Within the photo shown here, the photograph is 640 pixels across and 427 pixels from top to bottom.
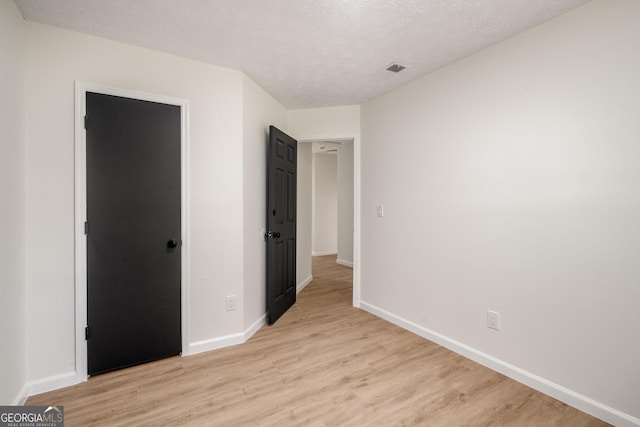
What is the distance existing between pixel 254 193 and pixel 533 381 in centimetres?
271

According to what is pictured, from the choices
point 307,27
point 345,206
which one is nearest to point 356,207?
point 307,27

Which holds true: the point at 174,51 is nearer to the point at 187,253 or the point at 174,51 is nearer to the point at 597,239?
the point at 187,253

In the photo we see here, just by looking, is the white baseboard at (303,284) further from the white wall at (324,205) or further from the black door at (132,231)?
the white wall at (324,205)

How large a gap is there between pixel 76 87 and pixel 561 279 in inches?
140

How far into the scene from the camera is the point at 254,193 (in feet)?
9.31

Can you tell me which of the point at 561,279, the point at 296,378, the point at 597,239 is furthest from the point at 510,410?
the point at 296,378

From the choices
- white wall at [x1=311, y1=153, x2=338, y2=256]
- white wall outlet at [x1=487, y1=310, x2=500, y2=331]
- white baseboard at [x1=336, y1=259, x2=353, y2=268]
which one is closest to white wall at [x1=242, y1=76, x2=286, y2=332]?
white wall outlet at [x1=487, y1=310, x2=500, y2=331]

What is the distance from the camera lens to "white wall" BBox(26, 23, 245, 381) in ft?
6.15

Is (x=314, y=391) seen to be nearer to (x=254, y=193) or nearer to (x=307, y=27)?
(x=254, y=193)

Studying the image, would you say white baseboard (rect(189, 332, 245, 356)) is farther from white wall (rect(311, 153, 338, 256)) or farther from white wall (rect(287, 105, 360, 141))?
white wall (rect(311, 153, 338, 256))

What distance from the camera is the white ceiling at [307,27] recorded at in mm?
1701

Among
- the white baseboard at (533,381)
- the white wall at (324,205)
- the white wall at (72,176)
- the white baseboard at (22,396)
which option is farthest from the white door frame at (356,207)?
the white wall at (324,205)

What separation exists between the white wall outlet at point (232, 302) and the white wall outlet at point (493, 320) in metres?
2.15

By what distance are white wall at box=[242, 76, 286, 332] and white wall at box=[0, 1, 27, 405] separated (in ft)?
4.79
